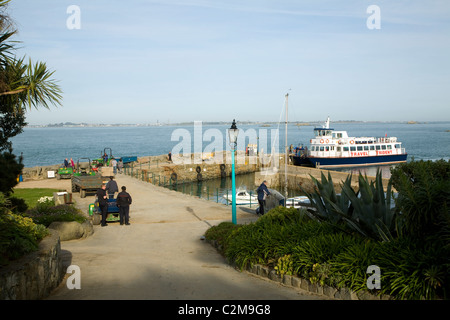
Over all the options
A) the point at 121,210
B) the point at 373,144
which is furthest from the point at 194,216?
the point at 373,144

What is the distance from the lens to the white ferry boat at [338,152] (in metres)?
51.3

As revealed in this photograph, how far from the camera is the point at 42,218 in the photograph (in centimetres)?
1163

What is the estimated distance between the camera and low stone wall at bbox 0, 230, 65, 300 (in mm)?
5438

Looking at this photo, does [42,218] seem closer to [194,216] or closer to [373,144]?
[194,216]

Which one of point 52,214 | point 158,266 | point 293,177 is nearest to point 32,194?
point 52,214

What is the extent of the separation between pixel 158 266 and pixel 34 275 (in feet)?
9.42

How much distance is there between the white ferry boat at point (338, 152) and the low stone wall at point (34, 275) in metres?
44.3

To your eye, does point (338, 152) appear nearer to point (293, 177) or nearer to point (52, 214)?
point (293, 177)

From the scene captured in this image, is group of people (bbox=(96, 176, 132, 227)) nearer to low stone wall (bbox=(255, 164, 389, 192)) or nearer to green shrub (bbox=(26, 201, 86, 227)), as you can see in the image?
green shrub (bbox=(26, 201, 86, 227))

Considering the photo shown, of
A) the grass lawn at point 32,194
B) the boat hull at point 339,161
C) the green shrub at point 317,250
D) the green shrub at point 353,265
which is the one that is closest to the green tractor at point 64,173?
the grass lawn at point 32,194

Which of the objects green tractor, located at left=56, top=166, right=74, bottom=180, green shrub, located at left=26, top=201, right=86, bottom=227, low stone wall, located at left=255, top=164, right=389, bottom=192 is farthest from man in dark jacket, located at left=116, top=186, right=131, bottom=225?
low stone wall, located at left=255, top=164, right=389, bottom=192

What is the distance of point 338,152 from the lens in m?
52.0

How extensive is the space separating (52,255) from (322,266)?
4641 millimetres

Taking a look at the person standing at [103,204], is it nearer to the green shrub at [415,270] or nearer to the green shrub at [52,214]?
the green shrub at [52,214]
